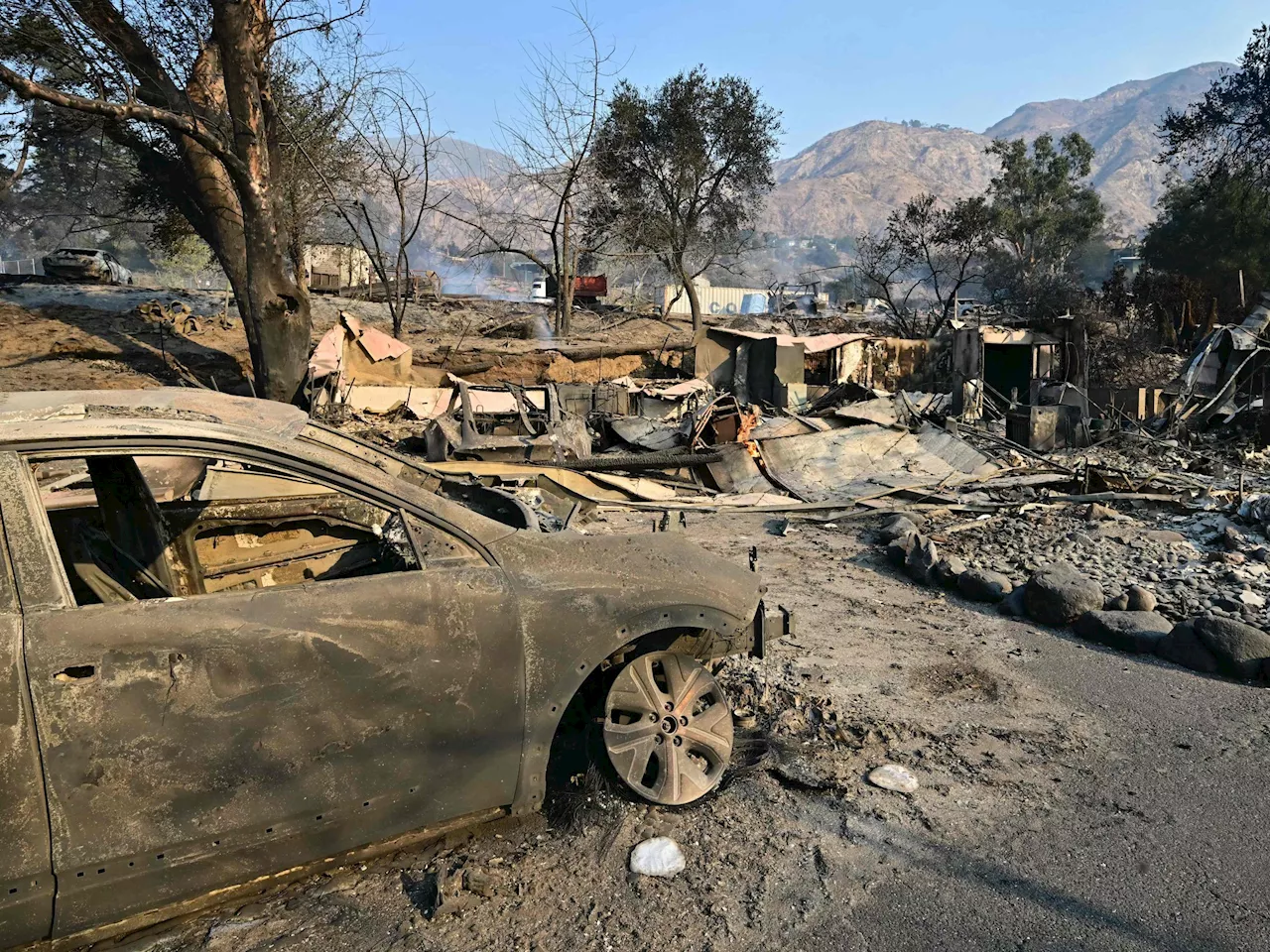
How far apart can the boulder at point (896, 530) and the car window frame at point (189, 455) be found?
229 inches

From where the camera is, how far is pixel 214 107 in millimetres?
12555

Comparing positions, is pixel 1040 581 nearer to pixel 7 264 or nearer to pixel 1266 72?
pixel 1266 72

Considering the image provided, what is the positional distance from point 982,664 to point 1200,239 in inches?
1367

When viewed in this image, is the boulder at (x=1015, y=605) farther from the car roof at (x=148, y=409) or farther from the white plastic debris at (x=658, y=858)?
the car roof at (x=148, y=409)

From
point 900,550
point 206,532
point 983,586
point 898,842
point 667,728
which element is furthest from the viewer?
point 900,550

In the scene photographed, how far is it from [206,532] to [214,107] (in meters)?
11.7

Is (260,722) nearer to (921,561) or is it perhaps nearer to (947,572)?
(947,572)

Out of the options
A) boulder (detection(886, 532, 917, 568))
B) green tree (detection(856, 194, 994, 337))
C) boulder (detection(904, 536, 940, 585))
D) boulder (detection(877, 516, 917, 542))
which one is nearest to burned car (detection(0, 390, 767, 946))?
boulder (detection(904, 536, 940, 585))

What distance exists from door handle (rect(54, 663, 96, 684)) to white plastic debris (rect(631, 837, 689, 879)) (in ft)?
5.96

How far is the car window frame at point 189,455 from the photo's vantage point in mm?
2258

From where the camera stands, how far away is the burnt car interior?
2848mm

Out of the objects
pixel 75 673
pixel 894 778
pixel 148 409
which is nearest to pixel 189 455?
pixel 148 409

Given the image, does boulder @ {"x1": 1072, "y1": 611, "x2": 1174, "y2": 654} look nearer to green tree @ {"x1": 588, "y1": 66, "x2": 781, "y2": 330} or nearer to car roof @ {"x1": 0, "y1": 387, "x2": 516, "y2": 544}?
car roof @ {"x1": 0, "y1": 387, "x2": 516, "y2": 544}

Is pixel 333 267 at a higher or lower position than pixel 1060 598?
higher
